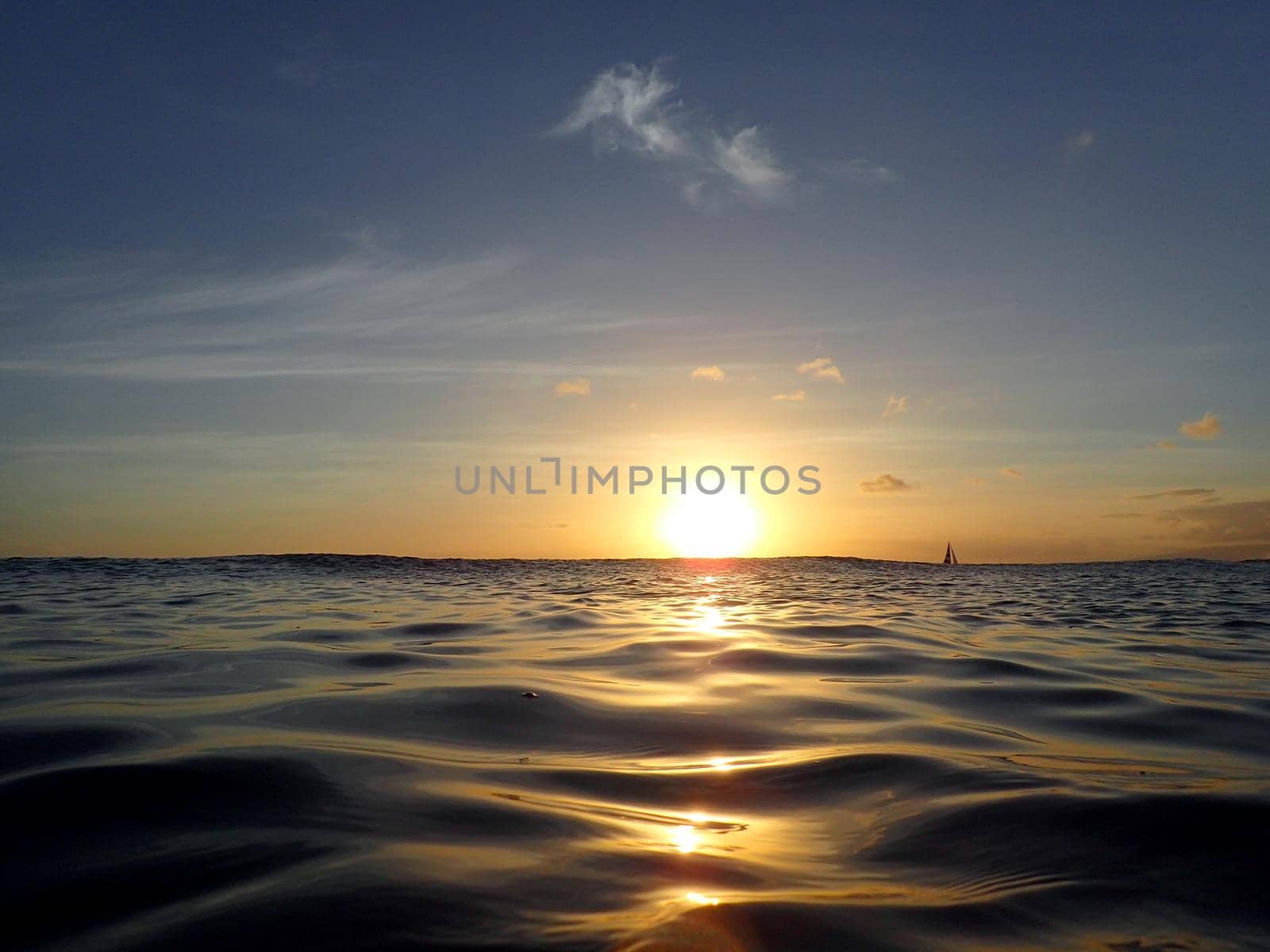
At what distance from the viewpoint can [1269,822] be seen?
268 cm

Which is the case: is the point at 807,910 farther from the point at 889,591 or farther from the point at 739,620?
the point at 889,591

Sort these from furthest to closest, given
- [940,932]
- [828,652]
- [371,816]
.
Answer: [828,652], [371,816], [940,932]

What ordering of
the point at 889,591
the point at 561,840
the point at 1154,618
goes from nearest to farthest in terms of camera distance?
the point at 561,840 < the point at 1154,618 < the point at 889,591

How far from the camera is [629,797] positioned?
3.15 m

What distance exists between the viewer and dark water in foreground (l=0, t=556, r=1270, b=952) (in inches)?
79.0

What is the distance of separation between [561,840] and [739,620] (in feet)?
26.6

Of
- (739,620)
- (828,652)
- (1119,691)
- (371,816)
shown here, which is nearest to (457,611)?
(739,620)

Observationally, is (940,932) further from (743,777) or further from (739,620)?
(739,620)

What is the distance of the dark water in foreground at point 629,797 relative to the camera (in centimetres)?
201

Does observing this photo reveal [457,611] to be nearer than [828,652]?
No

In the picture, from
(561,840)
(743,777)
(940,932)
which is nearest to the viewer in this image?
(940,932)

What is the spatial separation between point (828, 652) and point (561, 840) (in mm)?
5315

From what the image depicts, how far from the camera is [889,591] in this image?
18.5 metres

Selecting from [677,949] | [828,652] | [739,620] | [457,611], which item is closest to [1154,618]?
[739,620]
